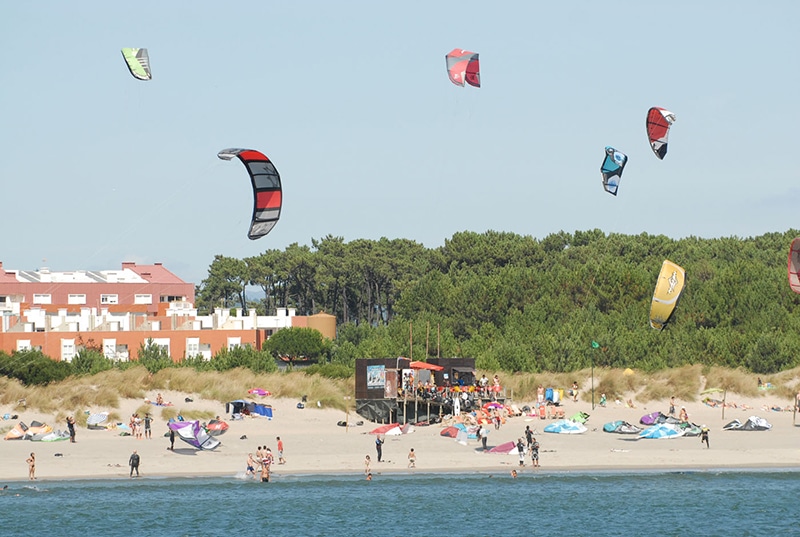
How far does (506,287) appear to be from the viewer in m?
68.1

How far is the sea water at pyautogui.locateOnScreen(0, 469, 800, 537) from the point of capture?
32281 mm

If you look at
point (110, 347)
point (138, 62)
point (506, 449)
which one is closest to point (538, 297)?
point (110, 347)

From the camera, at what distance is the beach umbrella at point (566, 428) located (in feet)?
134

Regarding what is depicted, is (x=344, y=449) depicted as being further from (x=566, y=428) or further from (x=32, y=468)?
(x=32, y=468)

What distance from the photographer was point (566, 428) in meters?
40.8

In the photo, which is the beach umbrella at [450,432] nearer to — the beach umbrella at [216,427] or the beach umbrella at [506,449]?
the beach umbrella at [506,449]

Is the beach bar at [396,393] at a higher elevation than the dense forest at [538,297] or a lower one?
lower

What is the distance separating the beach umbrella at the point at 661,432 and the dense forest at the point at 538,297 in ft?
33.8

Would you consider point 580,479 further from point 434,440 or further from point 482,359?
point 482,359

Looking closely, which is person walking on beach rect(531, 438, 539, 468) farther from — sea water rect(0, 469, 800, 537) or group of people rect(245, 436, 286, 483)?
group of people rect(245, 436, 286, 483)

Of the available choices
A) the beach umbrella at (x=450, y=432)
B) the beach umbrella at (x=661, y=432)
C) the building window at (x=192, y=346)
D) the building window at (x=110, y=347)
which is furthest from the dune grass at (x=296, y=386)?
the building window at (x=110, y=347)

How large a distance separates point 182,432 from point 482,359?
17652 millimetres

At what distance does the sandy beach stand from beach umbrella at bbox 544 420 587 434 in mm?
344

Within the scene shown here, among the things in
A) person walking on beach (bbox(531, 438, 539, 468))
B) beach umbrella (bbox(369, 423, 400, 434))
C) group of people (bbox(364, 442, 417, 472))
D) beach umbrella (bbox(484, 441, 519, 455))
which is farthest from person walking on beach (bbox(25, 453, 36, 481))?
person walking on beach (bbox(531, 438, 539, 468))
